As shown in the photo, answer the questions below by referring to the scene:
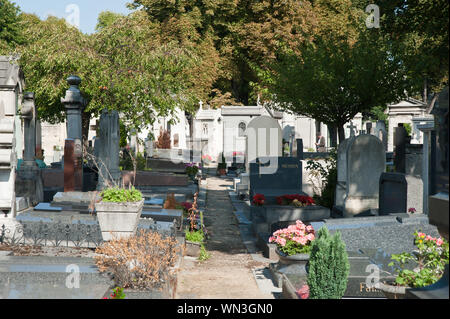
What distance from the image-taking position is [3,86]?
437 inches

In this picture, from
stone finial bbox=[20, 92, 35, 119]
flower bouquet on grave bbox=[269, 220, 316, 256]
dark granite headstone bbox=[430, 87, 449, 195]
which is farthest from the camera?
stone finial bbox=[20, 92, 35, 119]

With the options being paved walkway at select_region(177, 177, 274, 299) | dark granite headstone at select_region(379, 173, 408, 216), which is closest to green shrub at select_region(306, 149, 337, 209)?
paved walkway at select_region(177, 177, 274, 299)

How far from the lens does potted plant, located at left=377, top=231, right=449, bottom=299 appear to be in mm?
6387

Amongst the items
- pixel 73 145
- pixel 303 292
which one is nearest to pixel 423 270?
pixel 303 292

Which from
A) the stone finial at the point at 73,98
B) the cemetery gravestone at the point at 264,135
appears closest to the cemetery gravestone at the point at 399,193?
the stone finial at the point at 73,98

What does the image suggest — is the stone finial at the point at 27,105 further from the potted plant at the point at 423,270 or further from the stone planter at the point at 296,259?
the potted plant at the point at 423,270

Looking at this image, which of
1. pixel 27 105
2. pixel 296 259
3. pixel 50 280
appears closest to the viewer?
pixel 50 280

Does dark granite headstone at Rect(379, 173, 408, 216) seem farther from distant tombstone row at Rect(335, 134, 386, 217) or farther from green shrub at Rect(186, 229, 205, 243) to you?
green shrub at Rect(186, 229, 205, 243)

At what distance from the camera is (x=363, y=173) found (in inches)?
512

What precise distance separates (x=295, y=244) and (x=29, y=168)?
7555mm

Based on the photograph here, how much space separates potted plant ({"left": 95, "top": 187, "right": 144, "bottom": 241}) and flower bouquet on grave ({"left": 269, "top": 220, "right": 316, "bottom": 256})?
8.14 ft

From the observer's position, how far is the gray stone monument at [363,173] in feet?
42.4

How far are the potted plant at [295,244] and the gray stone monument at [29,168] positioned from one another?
22.3 feet

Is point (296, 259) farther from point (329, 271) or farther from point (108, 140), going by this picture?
point (108, 140)
